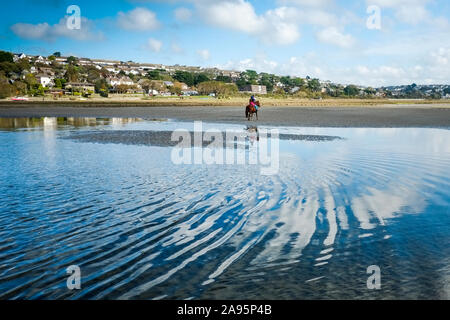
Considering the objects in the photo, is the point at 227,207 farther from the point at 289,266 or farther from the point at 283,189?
the point at 289,266

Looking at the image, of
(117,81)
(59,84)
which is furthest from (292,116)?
(117,81)

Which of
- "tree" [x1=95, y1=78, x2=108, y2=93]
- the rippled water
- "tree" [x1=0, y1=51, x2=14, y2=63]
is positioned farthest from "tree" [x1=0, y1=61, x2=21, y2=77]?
the rippled water

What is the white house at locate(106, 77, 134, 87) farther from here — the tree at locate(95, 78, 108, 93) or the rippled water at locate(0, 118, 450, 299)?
the rippled water at locate(0, 118, 450, 299)

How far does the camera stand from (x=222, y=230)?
6113 mm

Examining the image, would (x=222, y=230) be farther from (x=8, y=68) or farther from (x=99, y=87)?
(x=8, y=68)

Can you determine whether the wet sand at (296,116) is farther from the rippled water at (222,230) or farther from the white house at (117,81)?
the white house at (117,81)

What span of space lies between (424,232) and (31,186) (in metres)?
8.70

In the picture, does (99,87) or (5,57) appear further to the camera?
(5,57)

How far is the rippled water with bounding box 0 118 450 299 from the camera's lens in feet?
14.0
